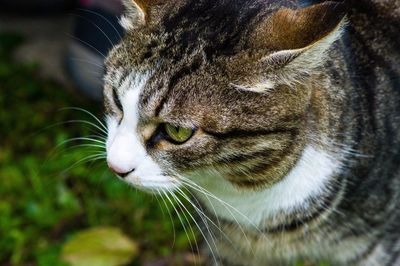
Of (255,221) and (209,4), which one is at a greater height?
(209,4)

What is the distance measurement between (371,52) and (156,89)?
0.61 metres

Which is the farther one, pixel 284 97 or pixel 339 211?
pixel 339 211

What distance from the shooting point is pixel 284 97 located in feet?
5.01

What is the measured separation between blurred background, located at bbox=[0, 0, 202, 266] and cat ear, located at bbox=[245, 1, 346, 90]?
22.2 inches

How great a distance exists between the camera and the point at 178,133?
1.52 meters

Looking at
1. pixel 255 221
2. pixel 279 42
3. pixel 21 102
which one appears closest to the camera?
pixel 279 42

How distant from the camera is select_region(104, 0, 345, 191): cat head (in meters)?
1.48

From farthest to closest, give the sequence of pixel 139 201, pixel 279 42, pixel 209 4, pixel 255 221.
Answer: pixel 139 201 → pixel 255 221 → pixel 209 4 → pixel 279 42

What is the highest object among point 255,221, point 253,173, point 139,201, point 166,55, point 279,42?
point 279,42

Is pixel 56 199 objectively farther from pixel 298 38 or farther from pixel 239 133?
pixel 298 38

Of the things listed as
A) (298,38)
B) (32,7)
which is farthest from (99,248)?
(32,7)

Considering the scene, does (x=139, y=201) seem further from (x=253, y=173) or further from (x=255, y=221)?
(x=253, y=173)

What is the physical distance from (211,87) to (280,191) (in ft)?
1.14

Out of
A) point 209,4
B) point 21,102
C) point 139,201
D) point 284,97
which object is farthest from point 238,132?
point 21,102
